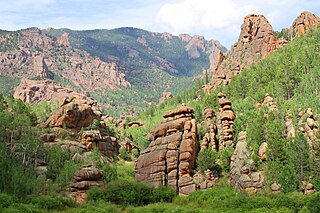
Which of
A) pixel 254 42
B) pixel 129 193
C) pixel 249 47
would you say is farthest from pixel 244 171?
pixel 254 42

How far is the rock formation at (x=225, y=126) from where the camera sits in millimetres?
100562

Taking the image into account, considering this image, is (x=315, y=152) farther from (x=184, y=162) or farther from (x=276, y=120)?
(x=184, y=162)

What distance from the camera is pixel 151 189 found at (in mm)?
88062

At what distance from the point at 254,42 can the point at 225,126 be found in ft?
239

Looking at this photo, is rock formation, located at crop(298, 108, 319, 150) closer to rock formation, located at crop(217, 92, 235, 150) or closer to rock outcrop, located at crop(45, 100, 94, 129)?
rock formation, located at crop(217, 92, 235, 150)

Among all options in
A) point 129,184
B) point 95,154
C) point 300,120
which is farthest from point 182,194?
point 300,120

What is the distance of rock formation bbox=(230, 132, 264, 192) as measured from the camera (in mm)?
83562

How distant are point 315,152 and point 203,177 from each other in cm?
2276

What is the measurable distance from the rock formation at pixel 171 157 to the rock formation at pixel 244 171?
343 inches

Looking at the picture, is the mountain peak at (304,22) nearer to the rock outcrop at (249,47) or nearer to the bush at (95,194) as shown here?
the rock outcrop at (249,47)

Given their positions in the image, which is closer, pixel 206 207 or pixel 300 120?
pixel 206 207

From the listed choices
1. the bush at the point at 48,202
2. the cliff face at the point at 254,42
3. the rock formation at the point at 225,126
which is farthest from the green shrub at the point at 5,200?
the cliff face at the point at 254,42

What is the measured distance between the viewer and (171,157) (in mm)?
93438

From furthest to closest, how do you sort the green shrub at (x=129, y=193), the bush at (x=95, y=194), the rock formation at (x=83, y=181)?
the green shrub at (x=129, y=193), the rock formation at (x=83, y=181), the bush at (x=95, y=194)
